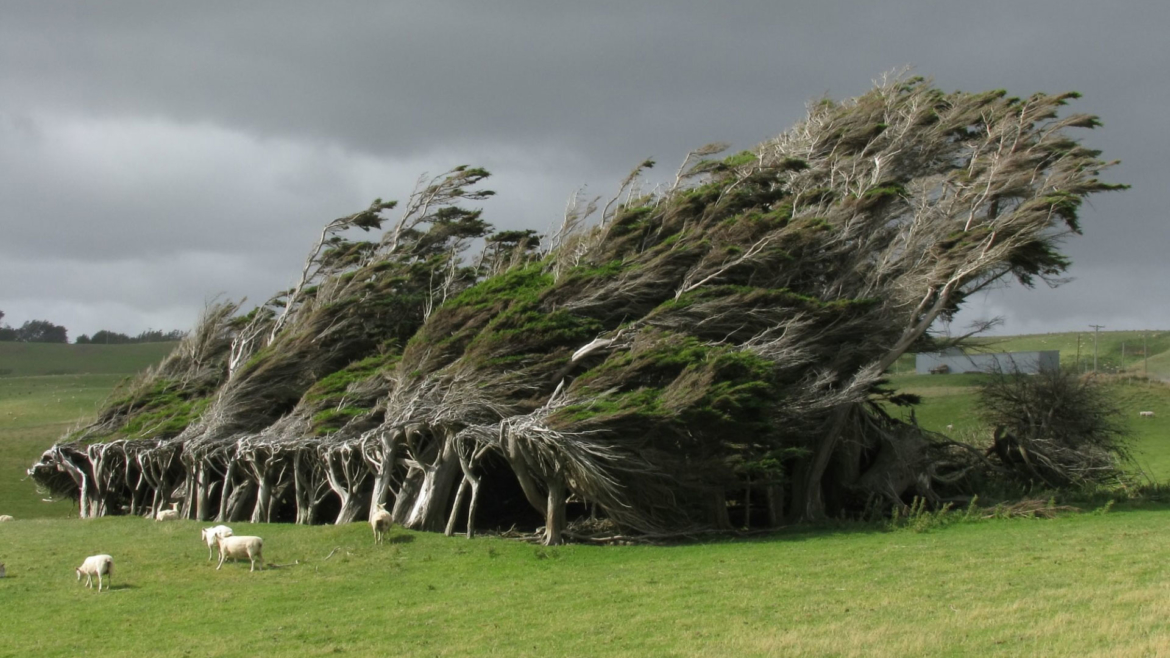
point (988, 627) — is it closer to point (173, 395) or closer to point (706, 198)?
point (706, 198)

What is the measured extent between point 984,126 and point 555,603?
27369 mm

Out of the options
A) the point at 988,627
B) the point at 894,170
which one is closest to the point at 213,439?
the point at 894,170

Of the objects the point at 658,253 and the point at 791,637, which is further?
the point at 658,253

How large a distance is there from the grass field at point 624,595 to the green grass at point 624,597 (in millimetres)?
55

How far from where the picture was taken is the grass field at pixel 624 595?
42.0ft

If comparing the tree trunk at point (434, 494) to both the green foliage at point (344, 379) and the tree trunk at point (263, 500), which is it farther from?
the tree trunk at point (263, 500)

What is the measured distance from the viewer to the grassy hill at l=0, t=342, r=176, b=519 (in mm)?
46406

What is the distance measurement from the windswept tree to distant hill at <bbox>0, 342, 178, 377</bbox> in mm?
79944

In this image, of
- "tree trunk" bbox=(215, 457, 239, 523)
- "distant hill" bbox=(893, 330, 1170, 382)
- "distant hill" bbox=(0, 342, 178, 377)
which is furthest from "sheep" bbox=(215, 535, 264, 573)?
"distant hill" bbox=(0, 342, 178, 377)

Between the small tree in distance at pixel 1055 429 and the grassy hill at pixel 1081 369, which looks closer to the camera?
the small tree in distance at pixel 1055 429

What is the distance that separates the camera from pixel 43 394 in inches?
3223

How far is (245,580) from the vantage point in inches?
751

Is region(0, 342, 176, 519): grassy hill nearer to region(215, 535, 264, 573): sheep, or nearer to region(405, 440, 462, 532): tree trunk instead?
region(405, 440, 462, 532): tree trunk

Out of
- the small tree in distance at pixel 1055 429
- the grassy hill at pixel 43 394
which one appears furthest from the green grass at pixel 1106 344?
the grassy hill at pixel 43 394
